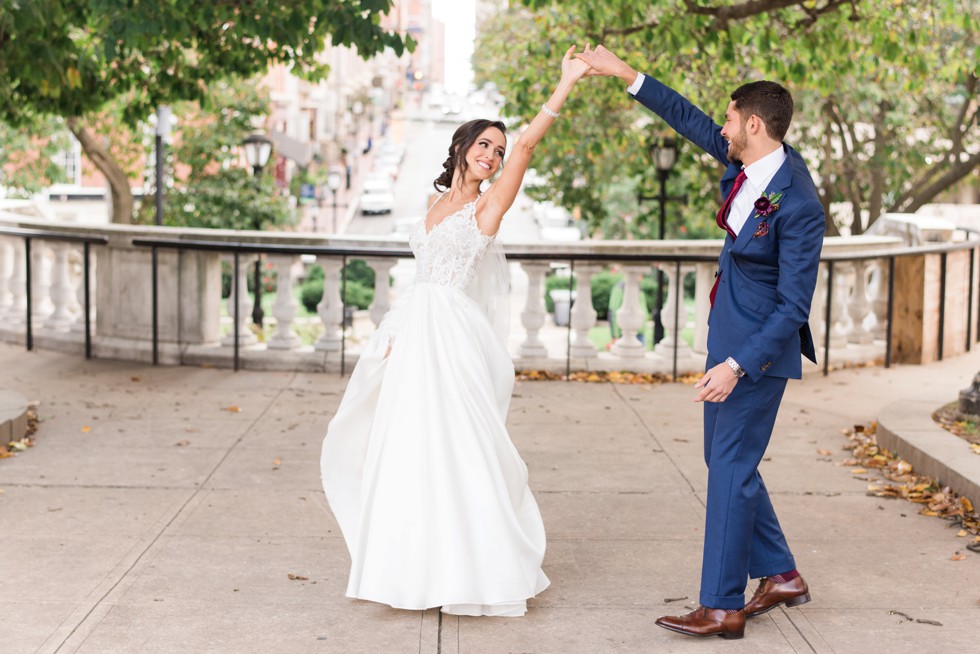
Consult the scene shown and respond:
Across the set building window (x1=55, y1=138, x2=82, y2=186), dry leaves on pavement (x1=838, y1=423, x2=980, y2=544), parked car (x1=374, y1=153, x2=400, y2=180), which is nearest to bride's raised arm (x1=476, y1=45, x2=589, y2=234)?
dry leaves on pavement (x1=838, y1=423, x2=980, y2=544)

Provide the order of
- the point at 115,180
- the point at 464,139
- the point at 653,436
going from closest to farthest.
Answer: the point at 464,139 < the point at 653,436 < the point at 115,180

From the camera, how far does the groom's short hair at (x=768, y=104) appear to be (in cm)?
475

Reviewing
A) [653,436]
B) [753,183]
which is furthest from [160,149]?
[753,183]

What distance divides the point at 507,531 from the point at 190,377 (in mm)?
6427

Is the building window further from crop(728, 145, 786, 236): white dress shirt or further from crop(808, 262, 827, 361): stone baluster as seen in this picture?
crop(728, 145, 786, 236): white dress shirt

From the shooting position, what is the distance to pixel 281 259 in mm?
11562

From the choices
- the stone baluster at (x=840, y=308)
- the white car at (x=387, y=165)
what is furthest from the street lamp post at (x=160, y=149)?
the white car at (x=387, y=165)

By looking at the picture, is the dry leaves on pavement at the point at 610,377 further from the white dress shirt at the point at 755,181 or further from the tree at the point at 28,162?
the tree at the point at 28,162

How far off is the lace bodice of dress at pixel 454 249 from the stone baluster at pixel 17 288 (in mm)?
8650

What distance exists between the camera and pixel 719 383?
4723 millimetres

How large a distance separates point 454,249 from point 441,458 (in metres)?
0.93

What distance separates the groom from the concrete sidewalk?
325mm

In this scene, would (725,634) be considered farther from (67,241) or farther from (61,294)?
(61,294)

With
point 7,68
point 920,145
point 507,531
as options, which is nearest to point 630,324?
point 7,68
